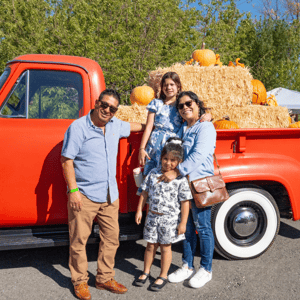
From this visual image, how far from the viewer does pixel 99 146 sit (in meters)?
2.56

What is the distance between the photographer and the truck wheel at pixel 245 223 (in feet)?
10.1

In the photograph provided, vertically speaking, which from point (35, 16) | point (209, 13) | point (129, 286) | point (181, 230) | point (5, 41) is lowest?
point (129, 286)

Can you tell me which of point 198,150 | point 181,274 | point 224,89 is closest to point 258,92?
point 224,89

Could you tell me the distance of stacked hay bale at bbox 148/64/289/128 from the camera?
4121 mm

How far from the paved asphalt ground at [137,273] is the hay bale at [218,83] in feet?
6.26

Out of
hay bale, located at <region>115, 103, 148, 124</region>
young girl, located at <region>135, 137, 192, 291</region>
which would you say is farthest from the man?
hay bale, located at <region>115, 103, 148, 124</region>

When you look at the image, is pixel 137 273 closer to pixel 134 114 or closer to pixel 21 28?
pixel 134 114

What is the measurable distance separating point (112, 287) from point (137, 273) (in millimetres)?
412

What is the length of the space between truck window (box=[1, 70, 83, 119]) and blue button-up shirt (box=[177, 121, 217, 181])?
1.08 m

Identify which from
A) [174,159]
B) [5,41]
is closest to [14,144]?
[174,159]

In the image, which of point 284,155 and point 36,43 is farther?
point 36,43

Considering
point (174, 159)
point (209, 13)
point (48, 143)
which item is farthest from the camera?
point (209, 13)

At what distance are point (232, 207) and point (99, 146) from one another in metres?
1.48

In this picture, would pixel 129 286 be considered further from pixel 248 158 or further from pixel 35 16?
pixel 35 16
